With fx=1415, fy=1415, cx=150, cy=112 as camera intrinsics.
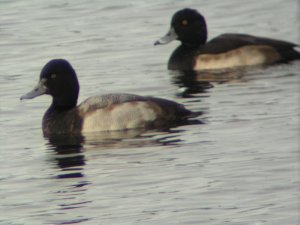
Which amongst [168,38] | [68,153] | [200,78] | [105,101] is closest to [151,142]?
[68,153]

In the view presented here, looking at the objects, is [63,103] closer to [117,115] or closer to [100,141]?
[117,115]

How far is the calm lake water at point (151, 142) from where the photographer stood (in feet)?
38.6

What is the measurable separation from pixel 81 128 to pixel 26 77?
4205mm

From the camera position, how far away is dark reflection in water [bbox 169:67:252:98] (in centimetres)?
1860

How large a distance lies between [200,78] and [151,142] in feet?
15.8

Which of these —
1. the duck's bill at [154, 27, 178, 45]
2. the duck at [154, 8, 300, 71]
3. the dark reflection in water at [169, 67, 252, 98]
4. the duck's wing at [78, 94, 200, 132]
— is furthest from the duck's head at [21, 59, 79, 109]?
the duck's bill at [154, 27, 178, 45]

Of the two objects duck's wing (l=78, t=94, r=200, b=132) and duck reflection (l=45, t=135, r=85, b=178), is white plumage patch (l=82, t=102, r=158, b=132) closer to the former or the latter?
duck's wing (l=78, t=94, r=200, b=132)

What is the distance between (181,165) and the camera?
13.4 metres

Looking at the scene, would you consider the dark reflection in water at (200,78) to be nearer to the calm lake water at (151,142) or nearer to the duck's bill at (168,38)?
the calm lake water at (151,142)

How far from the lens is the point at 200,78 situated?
19797mm

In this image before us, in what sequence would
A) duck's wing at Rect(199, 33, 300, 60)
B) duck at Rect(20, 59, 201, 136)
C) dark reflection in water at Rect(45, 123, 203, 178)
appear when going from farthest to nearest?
duck's wing at Rect(199, 33, 300, 60) → duck at Rect(20, 59, 201, 136) → dark reflection in water at Rect(45, 123, 203, 178)

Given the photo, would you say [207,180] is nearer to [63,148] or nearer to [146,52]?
[63,148]

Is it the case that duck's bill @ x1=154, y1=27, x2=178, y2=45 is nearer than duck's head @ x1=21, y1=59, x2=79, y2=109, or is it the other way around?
duck's head @ x1=21, y1=59, x2=79, y2=109

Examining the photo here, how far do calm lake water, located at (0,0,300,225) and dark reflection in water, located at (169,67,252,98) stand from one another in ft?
0.13
